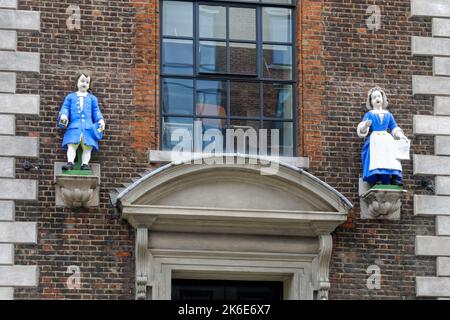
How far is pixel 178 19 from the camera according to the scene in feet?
67.1

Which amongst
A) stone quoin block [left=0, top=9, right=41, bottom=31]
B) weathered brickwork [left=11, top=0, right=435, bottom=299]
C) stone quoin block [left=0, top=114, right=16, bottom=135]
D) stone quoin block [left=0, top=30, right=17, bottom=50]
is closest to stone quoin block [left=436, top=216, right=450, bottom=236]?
weathered brickwork [left=11, top=0, right=435, bottom=299]

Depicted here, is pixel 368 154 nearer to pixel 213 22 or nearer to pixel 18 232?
pixel 213 22

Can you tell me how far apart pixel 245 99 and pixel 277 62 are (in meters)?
0.77

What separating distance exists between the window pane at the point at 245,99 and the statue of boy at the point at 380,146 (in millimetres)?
1566

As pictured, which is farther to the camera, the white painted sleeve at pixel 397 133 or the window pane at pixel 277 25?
the window pane at pixel 277 25

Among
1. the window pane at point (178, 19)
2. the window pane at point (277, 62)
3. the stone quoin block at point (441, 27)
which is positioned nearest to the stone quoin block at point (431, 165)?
the stone quoin block at point (441, 27)

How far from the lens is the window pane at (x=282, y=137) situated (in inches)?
795

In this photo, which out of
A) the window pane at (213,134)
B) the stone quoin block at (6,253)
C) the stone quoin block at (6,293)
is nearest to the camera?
the stone quoin block at (6,293)

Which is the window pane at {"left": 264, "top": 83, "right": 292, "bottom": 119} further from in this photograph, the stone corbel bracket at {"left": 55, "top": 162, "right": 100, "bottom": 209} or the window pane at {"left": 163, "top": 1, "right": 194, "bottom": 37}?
the stone corbel bracket at {"left": 55, "top": 162, "right": 100, "bottom": 209}

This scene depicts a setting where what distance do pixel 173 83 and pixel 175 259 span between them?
2638 mm

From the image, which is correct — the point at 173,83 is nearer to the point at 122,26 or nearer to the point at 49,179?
the point at 122,26

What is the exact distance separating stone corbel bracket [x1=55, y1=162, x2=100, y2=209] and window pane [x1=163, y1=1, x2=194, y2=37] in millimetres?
2620

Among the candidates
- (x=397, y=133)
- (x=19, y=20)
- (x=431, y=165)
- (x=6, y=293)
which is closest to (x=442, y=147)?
(x=431, y=165)

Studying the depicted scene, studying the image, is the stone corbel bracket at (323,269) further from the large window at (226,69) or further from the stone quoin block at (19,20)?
the stone quoin block at (19,20)
